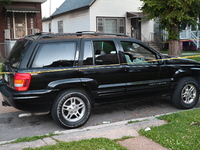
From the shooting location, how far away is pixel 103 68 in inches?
214

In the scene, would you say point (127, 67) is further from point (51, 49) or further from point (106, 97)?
point (51, 49)

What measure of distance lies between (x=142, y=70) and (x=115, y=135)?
196 centimetres

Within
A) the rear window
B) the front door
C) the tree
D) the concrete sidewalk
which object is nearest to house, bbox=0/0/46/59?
the front door

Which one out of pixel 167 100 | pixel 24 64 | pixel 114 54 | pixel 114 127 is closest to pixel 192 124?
pixel 114 127

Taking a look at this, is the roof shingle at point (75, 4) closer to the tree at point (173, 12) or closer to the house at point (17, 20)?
the house at point (17, 20)

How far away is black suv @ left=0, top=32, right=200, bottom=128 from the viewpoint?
482cm

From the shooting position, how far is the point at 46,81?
4.85 meters

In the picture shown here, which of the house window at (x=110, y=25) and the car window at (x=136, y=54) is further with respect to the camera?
the house window at (x=110, y=25)

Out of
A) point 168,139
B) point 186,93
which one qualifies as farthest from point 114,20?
point 168,139

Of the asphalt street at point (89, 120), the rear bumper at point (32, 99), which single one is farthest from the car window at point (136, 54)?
the rear bumper at point (32, 99)

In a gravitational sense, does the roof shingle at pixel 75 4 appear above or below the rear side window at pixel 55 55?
above

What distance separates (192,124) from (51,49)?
3.00 metres

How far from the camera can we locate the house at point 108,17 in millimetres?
21578

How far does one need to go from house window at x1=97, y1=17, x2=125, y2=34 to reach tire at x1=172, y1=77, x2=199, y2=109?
1611 centimetres
